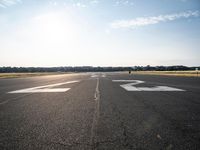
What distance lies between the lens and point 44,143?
131 inches

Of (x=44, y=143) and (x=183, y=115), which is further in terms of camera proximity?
(x=183, y=115)

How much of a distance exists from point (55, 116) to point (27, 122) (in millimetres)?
811

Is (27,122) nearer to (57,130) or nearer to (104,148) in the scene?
(57,130)

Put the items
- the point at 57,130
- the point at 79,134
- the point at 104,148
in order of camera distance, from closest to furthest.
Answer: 1. the point at 104,148
2. the point at 79,134
3. the point at 57,130

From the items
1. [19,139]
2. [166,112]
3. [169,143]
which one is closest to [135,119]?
[166,112]

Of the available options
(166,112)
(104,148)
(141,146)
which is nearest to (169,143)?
(141,146)

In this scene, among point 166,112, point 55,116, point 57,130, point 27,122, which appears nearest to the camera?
point 57,130

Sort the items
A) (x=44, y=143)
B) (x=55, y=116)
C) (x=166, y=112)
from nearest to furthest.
Result: (x=44, y=143), (x=55, y=116), (x=166, y=112)

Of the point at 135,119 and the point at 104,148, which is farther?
the point at 135,119

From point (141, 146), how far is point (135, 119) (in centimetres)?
179

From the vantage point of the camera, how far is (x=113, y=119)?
16.1 feet

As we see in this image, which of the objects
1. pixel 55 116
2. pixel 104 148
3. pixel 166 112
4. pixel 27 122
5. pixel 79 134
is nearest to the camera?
pixel 104 148

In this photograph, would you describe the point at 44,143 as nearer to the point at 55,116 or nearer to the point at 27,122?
the point at 27,122

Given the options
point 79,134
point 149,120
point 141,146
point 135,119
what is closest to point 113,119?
point 135,119
